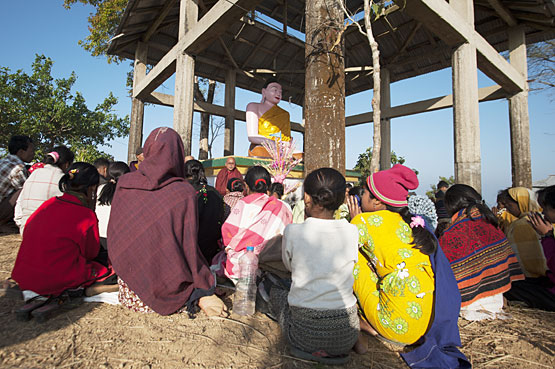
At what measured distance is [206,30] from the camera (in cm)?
540

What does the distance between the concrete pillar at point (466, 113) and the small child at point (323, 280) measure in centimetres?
410

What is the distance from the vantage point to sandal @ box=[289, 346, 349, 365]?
1.69 meters

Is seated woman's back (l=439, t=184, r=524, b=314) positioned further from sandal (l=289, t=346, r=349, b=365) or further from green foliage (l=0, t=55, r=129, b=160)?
green foliage (l=0, t=55, r=129, b=160)

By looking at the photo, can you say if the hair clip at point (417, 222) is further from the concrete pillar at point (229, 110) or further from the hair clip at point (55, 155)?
the concrete pillar at point (229, 110)

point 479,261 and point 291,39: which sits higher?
point 291,39

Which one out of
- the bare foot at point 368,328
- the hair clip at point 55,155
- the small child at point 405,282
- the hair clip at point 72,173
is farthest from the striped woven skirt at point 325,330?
the hair clip at point 55,155

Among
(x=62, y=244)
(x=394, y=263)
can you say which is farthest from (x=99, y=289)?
(x=394, y=263)

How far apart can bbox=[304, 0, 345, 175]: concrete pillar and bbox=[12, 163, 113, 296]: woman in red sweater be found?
2100mm

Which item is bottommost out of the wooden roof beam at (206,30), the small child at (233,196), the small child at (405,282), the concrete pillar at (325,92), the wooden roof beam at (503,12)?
the small child at (405,282)

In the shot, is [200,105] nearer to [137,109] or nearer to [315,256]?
[137,109]

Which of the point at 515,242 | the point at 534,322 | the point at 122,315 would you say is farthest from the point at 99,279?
the point at 515,242

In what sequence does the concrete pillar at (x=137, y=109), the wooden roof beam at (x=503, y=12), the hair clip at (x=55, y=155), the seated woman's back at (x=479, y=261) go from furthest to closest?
the concrete pillar at (x=137, y=109)
the wooden roof beam at (x=503, y=12)
the hair clip at (x=55, y=155)
the seated woman's back at (x=479, y=261)

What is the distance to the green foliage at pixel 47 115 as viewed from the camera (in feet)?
42.7

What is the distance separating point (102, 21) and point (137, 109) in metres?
4.82
